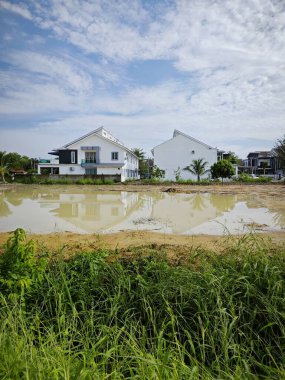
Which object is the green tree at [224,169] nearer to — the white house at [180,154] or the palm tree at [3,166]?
the white house at [180,154]

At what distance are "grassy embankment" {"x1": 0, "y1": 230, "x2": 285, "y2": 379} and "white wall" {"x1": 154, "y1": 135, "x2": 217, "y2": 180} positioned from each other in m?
43.3

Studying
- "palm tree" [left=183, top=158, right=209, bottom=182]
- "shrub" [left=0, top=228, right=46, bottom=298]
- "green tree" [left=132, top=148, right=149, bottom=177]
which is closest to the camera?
"shrub" [left=0, top=228, right=46, bottom=298]

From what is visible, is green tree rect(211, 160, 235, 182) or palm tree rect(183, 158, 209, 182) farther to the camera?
palm tree rect(183, 158, 209, 182)

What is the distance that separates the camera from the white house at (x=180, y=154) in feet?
156

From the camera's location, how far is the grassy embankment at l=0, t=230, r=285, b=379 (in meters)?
3.09

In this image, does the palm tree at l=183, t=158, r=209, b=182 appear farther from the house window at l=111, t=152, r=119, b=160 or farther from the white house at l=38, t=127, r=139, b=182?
Result: the house window at l=111, t=152, r=119, b=160

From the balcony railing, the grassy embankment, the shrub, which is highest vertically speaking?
the balcony railing

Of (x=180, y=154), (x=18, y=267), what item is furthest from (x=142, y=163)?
(x=18, y=267)

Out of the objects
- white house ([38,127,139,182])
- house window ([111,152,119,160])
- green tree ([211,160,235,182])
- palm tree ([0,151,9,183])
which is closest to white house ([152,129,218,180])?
house window ([111,152,119,160])

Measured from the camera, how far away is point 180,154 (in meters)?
48.2

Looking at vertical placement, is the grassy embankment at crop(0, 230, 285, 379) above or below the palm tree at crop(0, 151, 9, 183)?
below

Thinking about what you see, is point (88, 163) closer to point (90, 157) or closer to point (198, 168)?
point (90, 157)

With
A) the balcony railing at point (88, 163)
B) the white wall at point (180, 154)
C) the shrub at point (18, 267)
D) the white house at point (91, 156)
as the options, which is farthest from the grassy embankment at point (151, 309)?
the white wall at point (180, 154)

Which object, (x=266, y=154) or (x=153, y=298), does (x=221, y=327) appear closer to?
(x=153, y=298)
